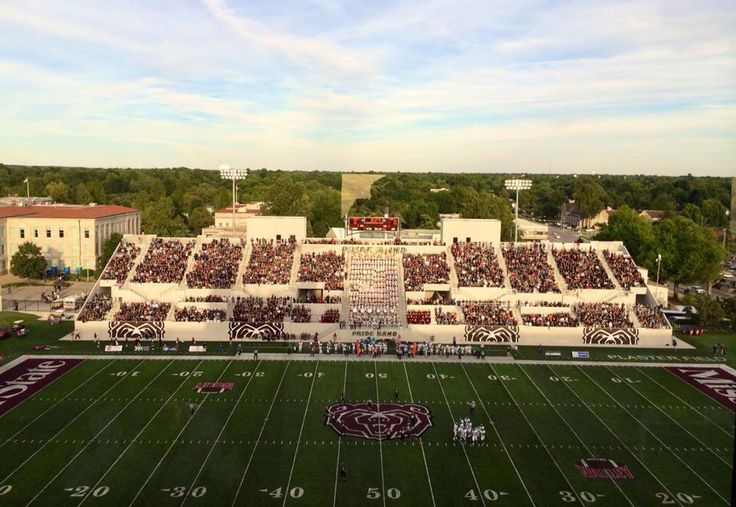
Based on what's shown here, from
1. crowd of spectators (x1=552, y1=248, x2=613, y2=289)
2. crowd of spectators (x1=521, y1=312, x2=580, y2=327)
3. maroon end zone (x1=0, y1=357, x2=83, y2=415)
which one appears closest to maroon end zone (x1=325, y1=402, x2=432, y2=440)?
maroon end zone (x1=0, y1=357, x2=83, y2=415)

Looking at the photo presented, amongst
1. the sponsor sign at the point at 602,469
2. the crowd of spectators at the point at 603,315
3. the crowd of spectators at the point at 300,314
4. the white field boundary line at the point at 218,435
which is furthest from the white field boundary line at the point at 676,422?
the white field boundary line at the point at 218,435

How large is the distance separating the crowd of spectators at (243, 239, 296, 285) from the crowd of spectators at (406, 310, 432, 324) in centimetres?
808

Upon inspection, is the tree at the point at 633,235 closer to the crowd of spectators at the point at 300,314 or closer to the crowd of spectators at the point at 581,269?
the crowd of spectators at the point at 581,269

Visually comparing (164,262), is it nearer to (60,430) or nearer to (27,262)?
(27,262)

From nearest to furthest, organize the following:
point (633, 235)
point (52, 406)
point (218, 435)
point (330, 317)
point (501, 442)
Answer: point (501, 442) → point (218, 435) → point (52, 406) → point (330, 317) → point (633, 235)

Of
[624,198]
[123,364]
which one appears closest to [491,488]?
[123,364]

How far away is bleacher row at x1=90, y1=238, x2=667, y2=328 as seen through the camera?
116 ft

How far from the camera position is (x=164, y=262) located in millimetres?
39938

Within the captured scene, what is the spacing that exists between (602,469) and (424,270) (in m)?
21.9

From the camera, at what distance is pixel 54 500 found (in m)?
16.4

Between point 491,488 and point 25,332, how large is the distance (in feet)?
91.5

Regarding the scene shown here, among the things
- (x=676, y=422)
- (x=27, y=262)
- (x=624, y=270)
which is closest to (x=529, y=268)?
(x=624, y=270)

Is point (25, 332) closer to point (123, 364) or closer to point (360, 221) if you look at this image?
point (123, 364)

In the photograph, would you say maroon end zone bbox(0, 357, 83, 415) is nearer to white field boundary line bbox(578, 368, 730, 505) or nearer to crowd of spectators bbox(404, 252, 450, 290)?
crowd of spectators bbox(404, 252, 450, 290)
